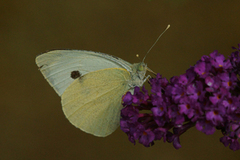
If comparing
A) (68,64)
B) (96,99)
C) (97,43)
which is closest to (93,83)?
(96,99)

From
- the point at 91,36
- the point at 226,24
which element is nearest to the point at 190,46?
the point at 226,24

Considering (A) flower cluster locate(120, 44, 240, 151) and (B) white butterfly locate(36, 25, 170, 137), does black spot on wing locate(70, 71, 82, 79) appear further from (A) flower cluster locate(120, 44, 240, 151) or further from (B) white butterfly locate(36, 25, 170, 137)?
(A) flower cluster locate(120, 44, 240, 151)

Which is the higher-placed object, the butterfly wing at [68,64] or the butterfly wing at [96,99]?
the butterfly wing at [68,64]

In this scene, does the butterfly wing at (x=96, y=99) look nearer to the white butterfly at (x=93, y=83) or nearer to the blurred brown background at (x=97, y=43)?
the white butterfly at (x=93, y=83)

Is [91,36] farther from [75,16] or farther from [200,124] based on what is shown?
[200,124]

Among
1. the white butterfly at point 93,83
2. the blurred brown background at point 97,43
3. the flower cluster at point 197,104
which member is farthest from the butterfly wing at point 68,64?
the blurred brown background at point 97,43

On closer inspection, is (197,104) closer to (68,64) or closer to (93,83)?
(93,83)
